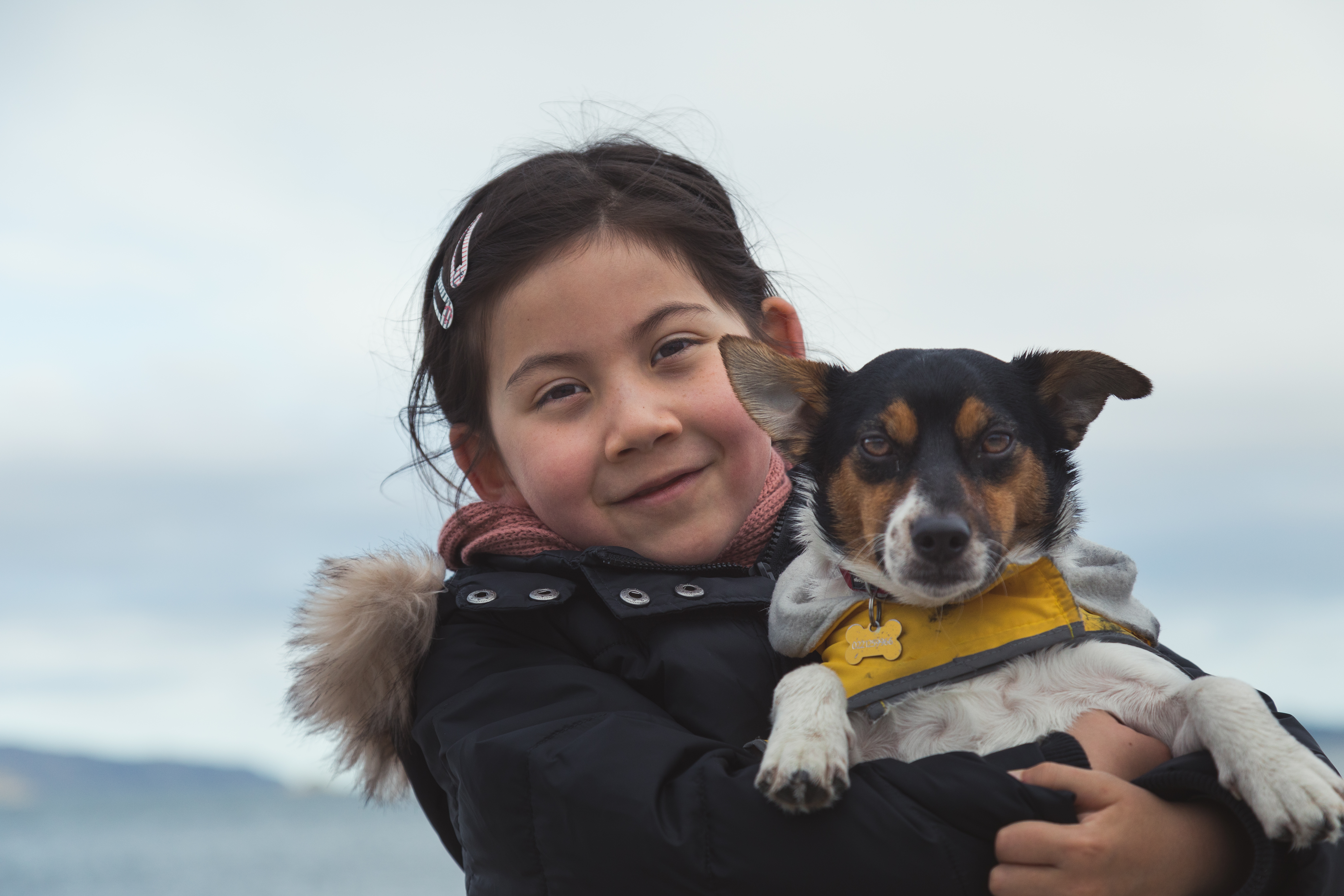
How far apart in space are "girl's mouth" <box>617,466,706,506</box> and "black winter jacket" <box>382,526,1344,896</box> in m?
0.22

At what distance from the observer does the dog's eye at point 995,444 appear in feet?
8.21

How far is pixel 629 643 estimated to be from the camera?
262cm

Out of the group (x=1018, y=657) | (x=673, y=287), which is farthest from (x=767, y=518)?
(x=1018, y=657)

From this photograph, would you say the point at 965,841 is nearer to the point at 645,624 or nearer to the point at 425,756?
the point at 645,624

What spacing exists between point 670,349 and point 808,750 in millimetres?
1296

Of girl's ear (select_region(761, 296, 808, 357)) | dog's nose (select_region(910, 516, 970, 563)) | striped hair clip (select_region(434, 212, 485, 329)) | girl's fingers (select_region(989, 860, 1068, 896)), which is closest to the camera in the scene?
girl's fingers (select_region(989, 860, 1068, 896))

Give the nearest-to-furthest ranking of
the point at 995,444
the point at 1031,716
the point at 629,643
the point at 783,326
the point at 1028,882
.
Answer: the point at 1028,882 < the point at 1031,716 < the point at 995,444 < the point at 629,643 < the point at 783,326

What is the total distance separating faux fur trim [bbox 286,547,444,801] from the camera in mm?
2629

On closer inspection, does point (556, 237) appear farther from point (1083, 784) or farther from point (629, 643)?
point (1083, 784)

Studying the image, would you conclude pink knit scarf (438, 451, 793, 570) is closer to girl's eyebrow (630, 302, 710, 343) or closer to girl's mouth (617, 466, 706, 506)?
girl's mouth (617, 466, 706, 506)

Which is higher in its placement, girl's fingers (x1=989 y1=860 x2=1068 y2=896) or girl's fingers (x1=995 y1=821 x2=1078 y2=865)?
girl's fingers (x1=995 y1=821 x2=1078 y2=865)

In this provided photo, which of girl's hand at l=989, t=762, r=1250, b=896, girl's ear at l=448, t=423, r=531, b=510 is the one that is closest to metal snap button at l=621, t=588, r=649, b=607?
girl's ear at l=448, t=423, r=531, b=510

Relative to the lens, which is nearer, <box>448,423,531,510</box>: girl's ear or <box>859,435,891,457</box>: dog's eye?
<box>859,435,891,457</box>: dog's eye

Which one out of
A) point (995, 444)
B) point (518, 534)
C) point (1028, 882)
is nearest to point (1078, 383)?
point (995, 444)
